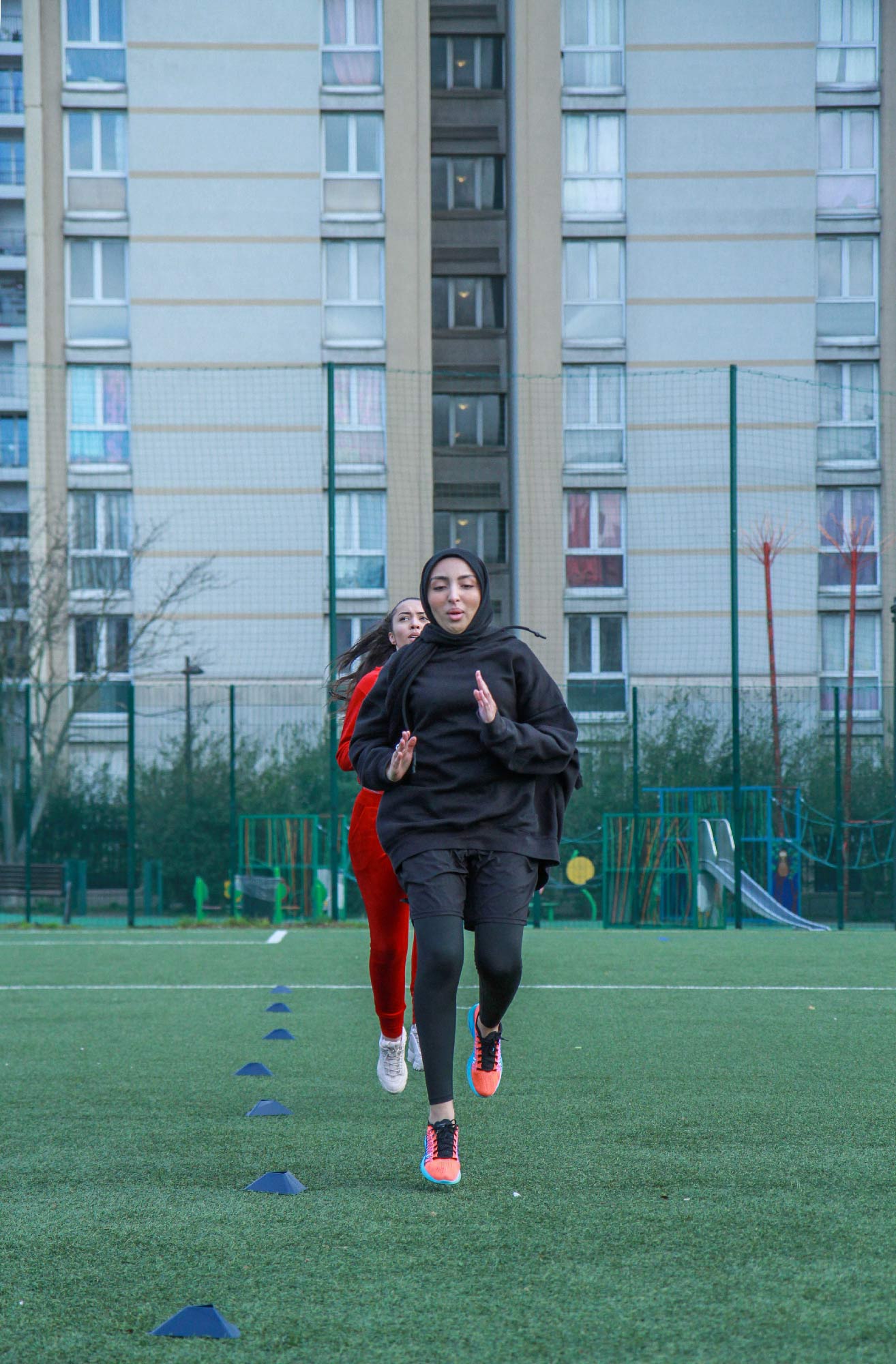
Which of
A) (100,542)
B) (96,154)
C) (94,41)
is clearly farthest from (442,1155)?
(94,41)

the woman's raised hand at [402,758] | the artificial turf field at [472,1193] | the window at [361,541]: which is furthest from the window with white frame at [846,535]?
the woman's raised hand at [402,758]

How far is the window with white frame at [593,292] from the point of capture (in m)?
26.7

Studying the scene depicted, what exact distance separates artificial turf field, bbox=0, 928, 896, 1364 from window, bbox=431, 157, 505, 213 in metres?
25.8

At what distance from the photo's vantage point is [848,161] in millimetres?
26609

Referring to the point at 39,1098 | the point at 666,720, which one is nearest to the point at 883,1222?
the point at 39,1098

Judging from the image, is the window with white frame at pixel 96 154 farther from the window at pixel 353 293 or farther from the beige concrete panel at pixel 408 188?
the beige concrete panel at pixel 408 188

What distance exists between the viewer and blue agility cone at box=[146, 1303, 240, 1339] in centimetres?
232

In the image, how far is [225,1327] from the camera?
2326mm

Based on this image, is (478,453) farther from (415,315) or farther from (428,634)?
(428,634)

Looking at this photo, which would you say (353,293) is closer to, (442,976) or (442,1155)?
(442,976)

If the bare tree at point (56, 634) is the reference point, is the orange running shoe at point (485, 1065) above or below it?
below

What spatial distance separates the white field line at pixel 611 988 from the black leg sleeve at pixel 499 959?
3.81 m

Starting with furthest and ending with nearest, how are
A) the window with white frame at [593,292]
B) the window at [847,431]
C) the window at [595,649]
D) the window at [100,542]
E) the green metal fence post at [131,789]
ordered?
the window with white frame at [593,292] < the window at [847,431] < the window at [595,649] < the window at [100,542] < the green metal fence post at [131,789]

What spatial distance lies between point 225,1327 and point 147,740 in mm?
13285
